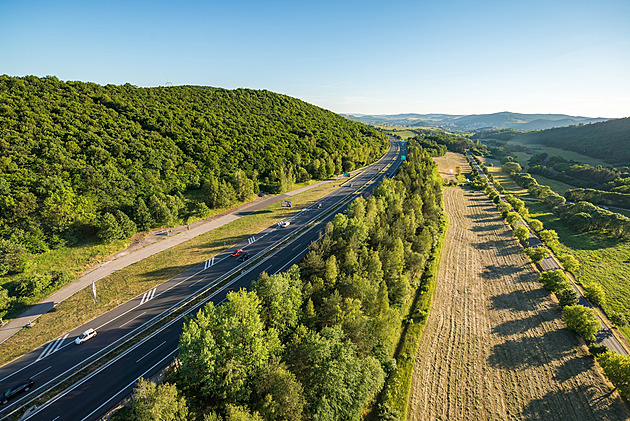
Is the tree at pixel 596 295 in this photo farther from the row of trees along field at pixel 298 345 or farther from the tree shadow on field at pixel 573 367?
the row of trees along field at pixel 298 345

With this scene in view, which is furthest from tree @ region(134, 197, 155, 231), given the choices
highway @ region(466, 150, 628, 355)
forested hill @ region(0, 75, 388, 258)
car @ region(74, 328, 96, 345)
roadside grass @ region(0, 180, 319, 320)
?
highway @ region(466, 150, 628, 355)

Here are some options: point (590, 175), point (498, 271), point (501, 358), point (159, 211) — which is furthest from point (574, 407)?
point (590, 175)

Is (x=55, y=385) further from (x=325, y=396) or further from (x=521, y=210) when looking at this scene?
(x=521, y=210)

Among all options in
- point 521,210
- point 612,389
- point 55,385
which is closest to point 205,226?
point 55,385

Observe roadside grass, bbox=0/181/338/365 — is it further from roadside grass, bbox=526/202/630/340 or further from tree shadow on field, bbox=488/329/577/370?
roadside grass, bbox=526/202/630/340

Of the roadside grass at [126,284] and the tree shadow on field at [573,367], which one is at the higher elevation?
the roadside grass at [126,284]

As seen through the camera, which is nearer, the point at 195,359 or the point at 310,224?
the point at 195,359

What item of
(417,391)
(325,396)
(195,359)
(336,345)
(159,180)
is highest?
(159,180)

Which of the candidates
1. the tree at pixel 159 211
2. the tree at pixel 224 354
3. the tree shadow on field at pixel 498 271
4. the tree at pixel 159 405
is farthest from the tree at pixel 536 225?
the tree at pixel 159 211
